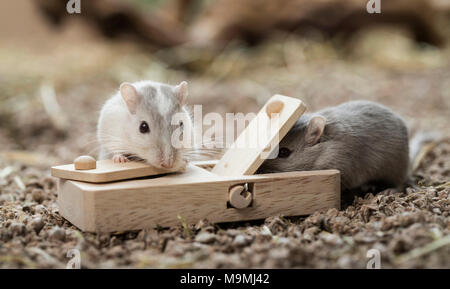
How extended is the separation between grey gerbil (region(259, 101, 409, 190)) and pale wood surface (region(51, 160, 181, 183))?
0.93 m

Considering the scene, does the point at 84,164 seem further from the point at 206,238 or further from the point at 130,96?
the point at 206,238

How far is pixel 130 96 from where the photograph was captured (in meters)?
3.62

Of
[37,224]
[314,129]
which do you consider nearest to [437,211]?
[314,129]

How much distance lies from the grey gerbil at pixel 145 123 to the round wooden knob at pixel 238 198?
41 cm

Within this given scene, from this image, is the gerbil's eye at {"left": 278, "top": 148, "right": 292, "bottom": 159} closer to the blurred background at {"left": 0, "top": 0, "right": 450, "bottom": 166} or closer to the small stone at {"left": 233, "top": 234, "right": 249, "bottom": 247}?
the small stone at {"left": 233, "top": 234, "right": 249, "bottom": 247}

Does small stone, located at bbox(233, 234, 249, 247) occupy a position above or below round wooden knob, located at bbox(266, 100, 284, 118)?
below

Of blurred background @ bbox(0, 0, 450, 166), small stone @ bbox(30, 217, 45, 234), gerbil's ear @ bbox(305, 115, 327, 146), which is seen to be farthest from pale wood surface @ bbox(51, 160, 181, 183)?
blurred background @ bbox(0, 0, 450, 166)

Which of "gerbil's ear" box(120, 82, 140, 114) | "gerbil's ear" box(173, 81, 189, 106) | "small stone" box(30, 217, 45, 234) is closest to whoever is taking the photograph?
"small stone" box(30, 217, 45, 234)

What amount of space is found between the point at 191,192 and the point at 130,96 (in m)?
0.82

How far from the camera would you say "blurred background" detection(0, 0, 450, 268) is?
290 cm

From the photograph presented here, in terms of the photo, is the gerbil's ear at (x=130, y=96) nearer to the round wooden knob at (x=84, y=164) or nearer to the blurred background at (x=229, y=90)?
the round wooden knob at (x=84, y=164)

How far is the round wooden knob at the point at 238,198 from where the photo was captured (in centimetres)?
339

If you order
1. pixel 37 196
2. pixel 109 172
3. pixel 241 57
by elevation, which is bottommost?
pixel 37 196
